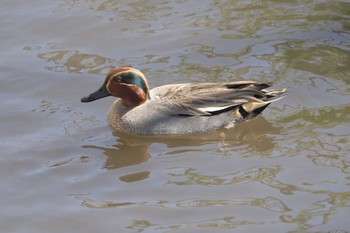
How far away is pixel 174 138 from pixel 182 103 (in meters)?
0.38

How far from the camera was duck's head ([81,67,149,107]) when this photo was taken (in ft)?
31.1

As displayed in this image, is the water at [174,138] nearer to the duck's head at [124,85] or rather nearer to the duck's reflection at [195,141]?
the duck's reflection at [195,141]

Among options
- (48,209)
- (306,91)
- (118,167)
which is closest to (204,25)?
(306,91)

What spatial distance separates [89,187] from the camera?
812 centimetres

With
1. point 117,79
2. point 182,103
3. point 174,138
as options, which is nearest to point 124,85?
point 117,79

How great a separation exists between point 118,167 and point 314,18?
403 cm

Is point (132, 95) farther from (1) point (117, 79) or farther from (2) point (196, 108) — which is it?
(2) point (196, 108)

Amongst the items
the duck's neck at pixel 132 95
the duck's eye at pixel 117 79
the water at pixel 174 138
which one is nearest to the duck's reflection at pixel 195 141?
the water at pixel 174 138

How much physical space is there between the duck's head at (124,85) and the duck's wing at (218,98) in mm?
272

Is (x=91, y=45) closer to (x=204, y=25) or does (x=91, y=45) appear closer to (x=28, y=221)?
(x=204, y=25)

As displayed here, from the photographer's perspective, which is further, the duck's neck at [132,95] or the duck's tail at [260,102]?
the duck's neck at [132,95]

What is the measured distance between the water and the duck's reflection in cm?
2

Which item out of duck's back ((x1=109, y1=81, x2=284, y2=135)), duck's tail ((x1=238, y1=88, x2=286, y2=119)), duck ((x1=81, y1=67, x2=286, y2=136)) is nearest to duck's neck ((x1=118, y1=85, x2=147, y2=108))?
duck ((x1=81, y1=67, x2=286, y2=136))

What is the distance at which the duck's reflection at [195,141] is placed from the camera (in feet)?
29.1
